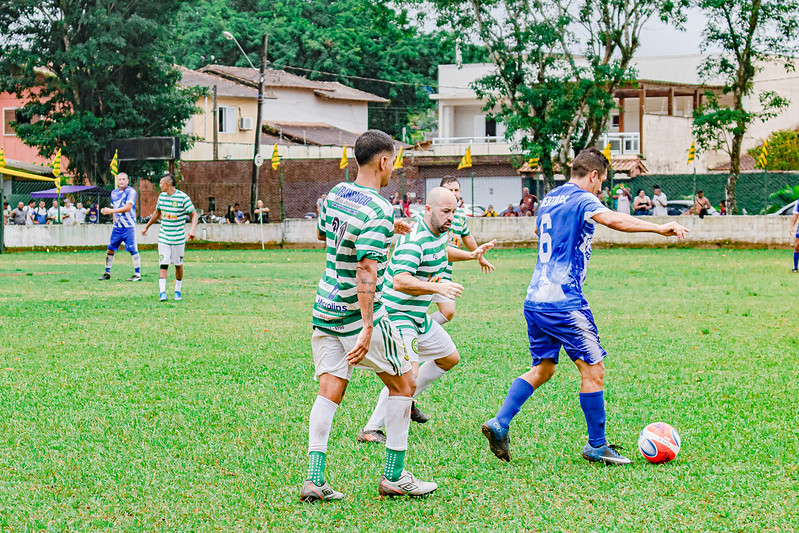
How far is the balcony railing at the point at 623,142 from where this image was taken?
4638 centimetres

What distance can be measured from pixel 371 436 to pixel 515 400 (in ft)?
3.24

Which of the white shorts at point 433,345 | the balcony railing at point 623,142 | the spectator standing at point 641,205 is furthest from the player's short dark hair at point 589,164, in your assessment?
the balcony railing at point 623,142

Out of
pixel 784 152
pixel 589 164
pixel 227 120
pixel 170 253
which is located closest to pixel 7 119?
pixel 227 120

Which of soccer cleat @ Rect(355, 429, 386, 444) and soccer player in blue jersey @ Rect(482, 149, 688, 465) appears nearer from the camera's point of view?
soccer player in blue jersey @ Rect(482, 149, 688, 465)

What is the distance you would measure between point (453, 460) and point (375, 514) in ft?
3.67

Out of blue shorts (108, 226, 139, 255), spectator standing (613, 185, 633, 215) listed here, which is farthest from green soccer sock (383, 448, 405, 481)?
spectator standing (613, 185, 633, 215)

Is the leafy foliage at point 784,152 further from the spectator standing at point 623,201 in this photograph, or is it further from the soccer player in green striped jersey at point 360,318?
the soccer player in green striped jersey at point 360,318

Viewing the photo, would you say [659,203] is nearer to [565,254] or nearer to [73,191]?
[73,191]

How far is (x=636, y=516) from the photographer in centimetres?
473

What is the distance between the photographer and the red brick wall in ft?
139

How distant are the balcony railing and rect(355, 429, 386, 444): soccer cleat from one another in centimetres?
4100

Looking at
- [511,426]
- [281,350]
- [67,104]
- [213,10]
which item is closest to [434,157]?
[67,104]

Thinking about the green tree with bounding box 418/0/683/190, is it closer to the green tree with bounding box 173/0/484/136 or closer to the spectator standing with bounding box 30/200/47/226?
the spectator standing with bounding box 30/200/47/226

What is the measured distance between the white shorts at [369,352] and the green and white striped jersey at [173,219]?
10743 millimetres
